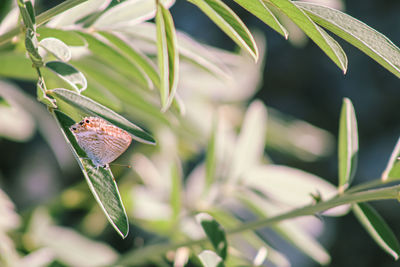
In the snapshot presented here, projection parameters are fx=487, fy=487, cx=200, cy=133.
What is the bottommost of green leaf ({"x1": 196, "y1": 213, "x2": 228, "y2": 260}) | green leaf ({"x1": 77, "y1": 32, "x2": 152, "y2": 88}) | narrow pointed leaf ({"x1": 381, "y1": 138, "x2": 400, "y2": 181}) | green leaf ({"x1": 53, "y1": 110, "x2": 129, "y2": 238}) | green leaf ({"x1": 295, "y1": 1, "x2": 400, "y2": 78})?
green leaf ({"x1": 196, "y1": 213, "x2": 228, "y2": 260})

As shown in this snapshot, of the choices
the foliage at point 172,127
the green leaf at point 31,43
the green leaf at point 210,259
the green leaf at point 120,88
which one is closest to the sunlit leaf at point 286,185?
the foliage at point 172,127

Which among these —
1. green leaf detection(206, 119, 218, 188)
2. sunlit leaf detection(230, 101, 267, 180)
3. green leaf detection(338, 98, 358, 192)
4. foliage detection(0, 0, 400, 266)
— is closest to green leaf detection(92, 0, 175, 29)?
foliage detection(0, 0, 400, 266)

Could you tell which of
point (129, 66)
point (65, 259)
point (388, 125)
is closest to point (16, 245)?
point (65, 259)

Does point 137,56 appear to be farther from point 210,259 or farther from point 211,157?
point 211,157

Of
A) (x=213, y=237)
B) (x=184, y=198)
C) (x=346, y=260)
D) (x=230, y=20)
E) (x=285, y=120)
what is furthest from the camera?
(x=346, y=260)

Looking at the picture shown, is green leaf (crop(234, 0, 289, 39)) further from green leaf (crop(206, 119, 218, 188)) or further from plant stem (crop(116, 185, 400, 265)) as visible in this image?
→ green leaf (crop(206, 119, 218, 188))

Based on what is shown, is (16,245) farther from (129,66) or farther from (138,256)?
(129,66)

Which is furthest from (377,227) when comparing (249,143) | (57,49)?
(249,143)

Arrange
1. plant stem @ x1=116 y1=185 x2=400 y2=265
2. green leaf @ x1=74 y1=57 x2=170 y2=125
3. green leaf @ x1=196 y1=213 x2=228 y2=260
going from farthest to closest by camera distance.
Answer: green leaf @ x1=74 y1=57 x2=170 y2=125, green leaf @ x1=196 y1=213 x2=228 y2=260, plant stem @ x1=116 y1=185 x2=400 y2=265
